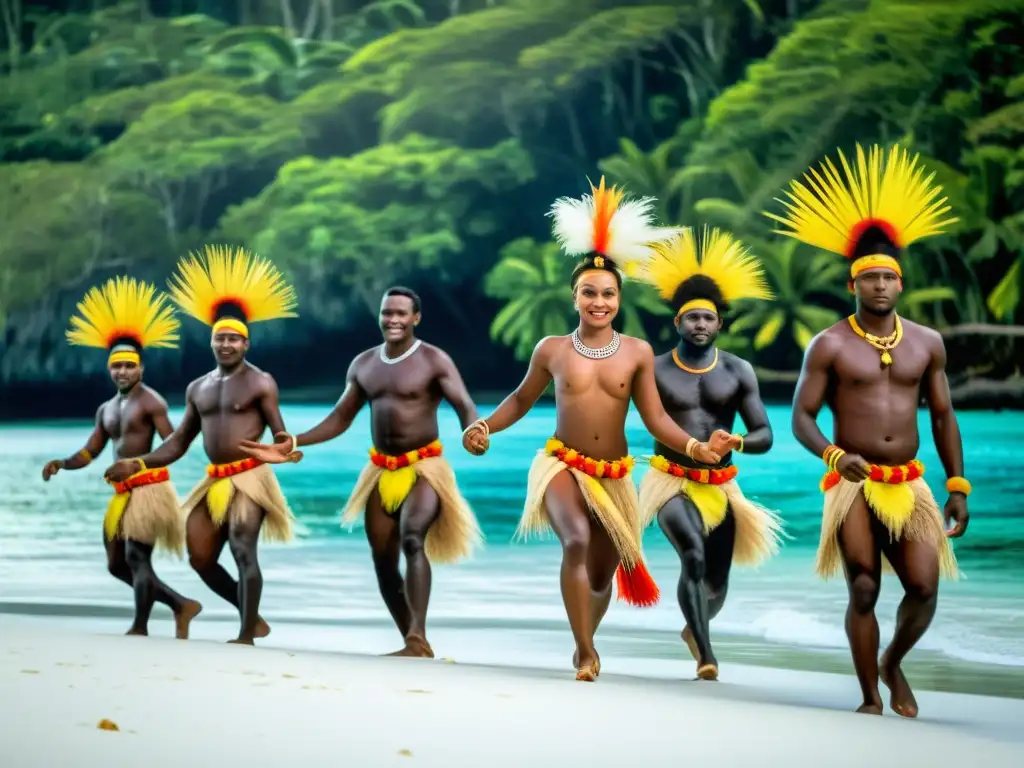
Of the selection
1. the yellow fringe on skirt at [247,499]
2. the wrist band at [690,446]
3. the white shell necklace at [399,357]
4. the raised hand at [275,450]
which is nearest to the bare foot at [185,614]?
Result: the yellow fringe on skirt at [247,499]

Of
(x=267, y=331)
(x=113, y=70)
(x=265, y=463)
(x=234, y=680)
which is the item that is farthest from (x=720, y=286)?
(x=113, y=70)

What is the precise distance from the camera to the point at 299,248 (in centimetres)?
2752

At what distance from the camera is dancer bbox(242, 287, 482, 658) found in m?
6.46

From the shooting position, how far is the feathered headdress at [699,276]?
6.40m

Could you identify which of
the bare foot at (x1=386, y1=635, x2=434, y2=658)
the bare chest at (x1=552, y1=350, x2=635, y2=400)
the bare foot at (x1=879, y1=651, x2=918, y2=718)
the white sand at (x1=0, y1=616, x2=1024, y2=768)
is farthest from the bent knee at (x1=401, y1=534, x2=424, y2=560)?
the bare foot at (x1=879, y1=651, x2=918, y2=718)

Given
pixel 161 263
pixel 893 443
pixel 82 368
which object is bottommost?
pixel 82 368

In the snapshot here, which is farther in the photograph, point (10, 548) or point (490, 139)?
point (490, 139)

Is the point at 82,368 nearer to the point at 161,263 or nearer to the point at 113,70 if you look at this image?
the point at 161,263

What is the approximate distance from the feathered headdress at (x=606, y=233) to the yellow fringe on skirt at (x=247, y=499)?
1.65 metres

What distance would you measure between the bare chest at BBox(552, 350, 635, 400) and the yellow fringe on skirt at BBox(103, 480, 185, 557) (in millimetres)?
2155

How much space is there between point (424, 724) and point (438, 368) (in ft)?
8.12

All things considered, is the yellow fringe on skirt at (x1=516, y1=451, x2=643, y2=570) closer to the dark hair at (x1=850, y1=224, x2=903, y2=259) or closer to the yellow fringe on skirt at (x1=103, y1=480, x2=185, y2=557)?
the dark hair at (x1=850, y1=224, x2=903, y2=259)

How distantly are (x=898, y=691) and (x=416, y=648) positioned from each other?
5.98 ft

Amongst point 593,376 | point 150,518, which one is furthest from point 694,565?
point 150,518
